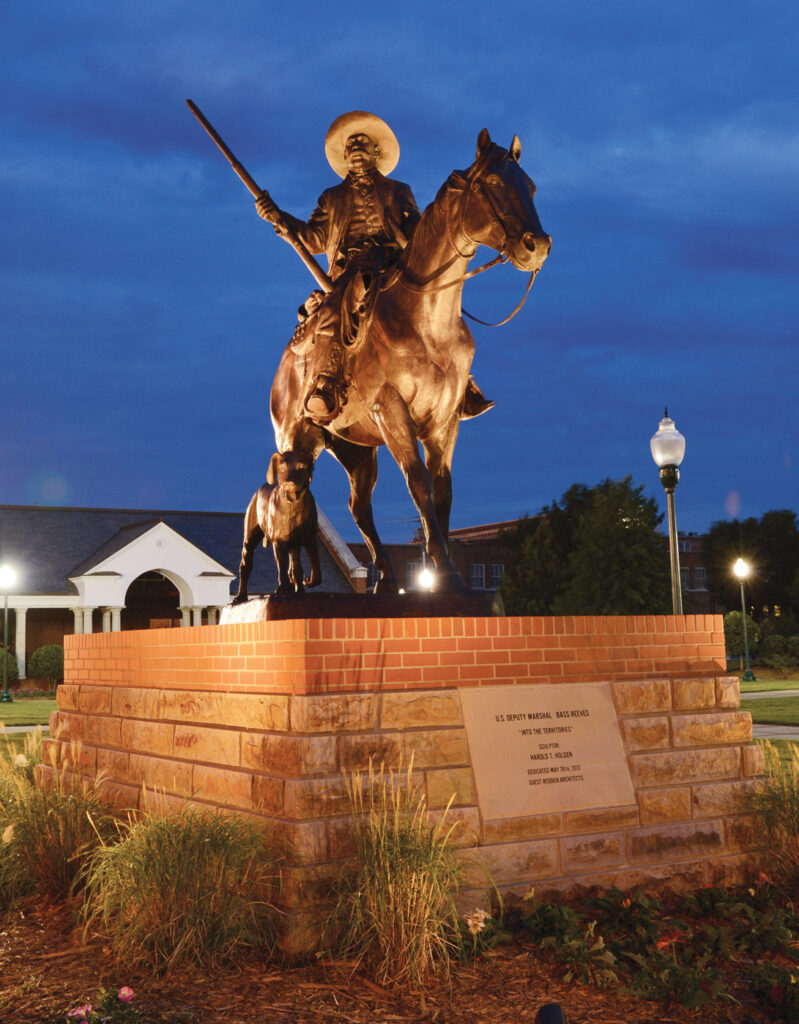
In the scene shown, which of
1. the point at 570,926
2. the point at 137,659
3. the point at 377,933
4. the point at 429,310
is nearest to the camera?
the point at 377,933

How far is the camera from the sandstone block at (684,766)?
6516 mm

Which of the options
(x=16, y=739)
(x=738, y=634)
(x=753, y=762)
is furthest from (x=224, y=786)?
(x=738, y=634)

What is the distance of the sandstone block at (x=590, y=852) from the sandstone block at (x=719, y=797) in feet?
2.47

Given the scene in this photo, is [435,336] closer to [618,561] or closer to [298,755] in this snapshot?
[298,755]

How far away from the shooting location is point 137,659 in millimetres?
8047

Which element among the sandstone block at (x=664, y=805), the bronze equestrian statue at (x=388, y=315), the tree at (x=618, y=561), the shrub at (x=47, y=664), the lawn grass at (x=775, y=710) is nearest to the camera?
the sandstone block at (x=664, y=805)

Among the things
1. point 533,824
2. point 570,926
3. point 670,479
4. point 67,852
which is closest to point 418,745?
point 533,824

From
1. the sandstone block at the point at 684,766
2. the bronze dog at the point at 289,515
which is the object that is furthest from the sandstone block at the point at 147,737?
the sandstone block at the point at 684,766

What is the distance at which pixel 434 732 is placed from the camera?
19.3 feet

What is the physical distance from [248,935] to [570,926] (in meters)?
1.64

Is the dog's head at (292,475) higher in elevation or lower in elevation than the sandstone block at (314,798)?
higher

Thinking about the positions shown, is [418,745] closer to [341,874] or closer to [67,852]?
[341,874]

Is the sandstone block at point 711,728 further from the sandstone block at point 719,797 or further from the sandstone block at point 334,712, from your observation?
the sandstone block at point 334,712

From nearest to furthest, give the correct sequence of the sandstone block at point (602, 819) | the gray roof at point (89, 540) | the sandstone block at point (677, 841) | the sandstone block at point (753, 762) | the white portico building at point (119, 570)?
the sandstone block at point (602, 819), the sandstone block at point (677, 841), the sandstone block at point (753, 762), the white portico building at point (119, 570), the gray roof at point (89, 540)
